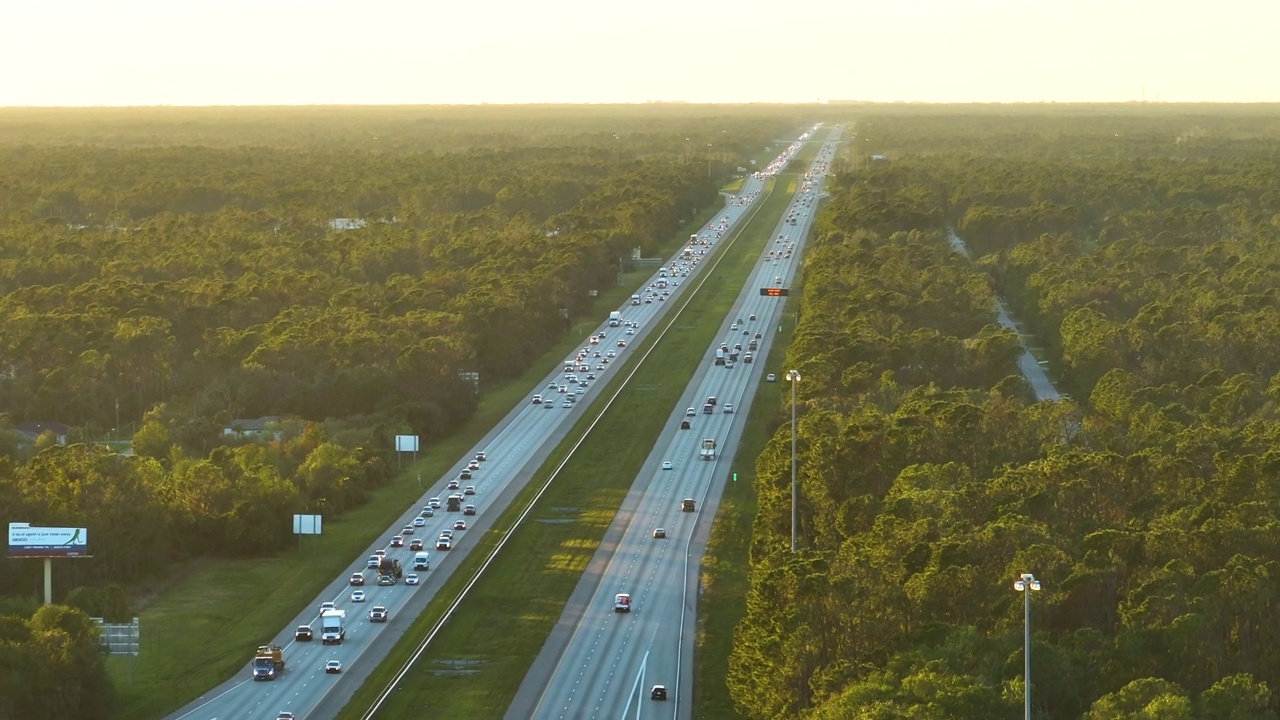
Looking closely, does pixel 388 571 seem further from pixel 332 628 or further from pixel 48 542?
pixel 48 542

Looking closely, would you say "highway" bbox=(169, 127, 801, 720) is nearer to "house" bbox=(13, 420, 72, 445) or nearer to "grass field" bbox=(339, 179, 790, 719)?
"grass field" bbox=(339, 179, 790, 719)

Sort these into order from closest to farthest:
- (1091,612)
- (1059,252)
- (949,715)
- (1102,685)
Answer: (949,715) → (1102,685) → (1091,612) → (1059,252)

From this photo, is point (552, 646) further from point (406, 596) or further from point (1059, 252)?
point (1059, 252)

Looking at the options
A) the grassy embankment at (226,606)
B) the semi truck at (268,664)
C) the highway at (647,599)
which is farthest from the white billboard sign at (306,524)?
the semi truck at (268,664)

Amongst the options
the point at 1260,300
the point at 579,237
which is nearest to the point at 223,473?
the point at 1260,300

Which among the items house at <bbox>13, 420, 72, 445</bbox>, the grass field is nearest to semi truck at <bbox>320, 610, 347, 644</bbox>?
the grass field

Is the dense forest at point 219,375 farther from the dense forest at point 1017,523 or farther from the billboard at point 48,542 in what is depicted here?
the dense forest at point 1017,523
